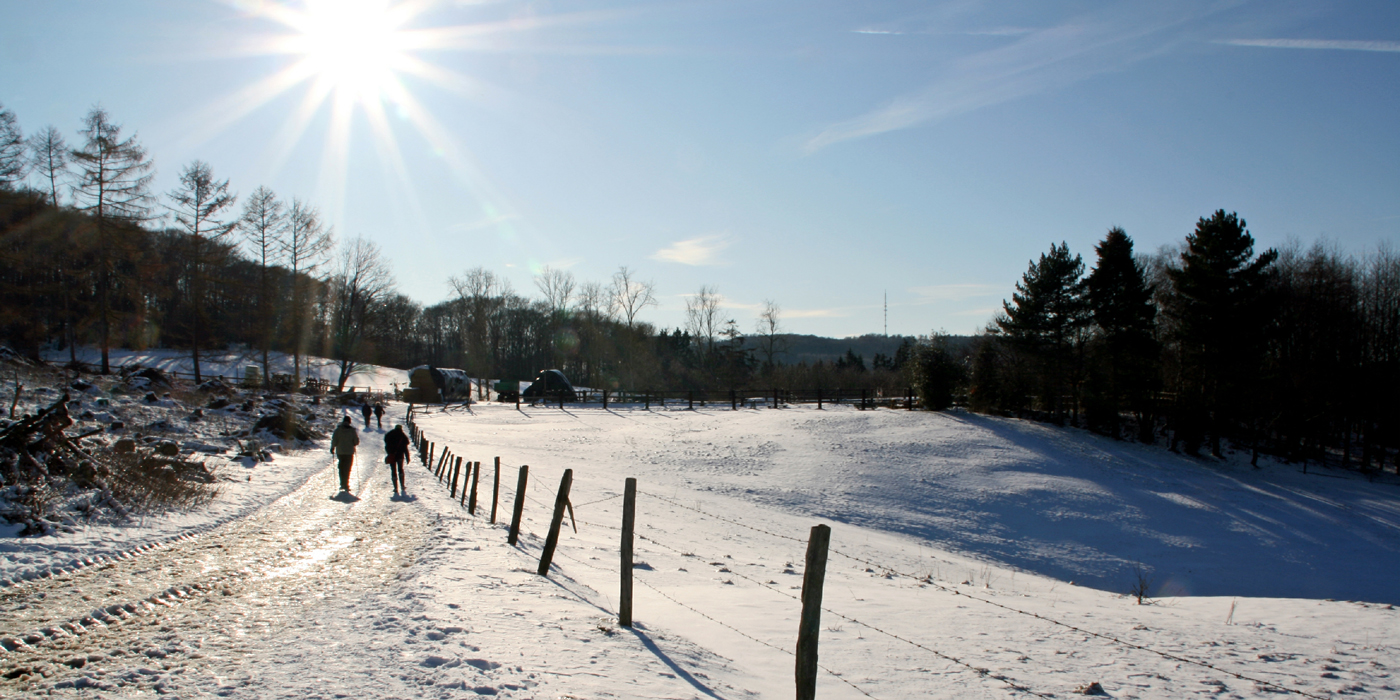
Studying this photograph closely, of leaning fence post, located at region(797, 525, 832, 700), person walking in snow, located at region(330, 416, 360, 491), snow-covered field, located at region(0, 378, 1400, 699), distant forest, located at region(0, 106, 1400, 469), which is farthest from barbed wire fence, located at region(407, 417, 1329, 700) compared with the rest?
distant forest, located at region(0, 106, 1400, 469)

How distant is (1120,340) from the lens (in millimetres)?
37531

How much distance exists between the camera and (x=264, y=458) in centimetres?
1897

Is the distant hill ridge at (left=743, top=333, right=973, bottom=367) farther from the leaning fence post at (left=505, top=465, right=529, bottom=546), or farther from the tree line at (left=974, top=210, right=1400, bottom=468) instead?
the leaning fence post at (left=505, top=465, right=529, bottom=546)

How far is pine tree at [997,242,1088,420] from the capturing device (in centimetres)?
3731

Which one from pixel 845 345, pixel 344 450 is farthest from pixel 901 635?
pixel 845 345

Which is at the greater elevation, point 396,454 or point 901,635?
point 396,454

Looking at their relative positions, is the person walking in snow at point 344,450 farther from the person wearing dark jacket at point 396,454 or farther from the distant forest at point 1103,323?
the distant forest at point 1103,323

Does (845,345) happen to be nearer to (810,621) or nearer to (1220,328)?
(1220,328)

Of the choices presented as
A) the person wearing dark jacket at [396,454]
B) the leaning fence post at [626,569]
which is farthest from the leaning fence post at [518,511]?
the person wearing dark jacket at [396,454]

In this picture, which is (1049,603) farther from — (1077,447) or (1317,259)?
(1317,259)

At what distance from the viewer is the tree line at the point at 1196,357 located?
36406 millimetres

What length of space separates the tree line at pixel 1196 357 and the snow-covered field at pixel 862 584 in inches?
337

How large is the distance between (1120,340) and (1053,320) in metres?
3.92

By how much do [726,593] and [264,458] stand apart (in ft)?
53.4
